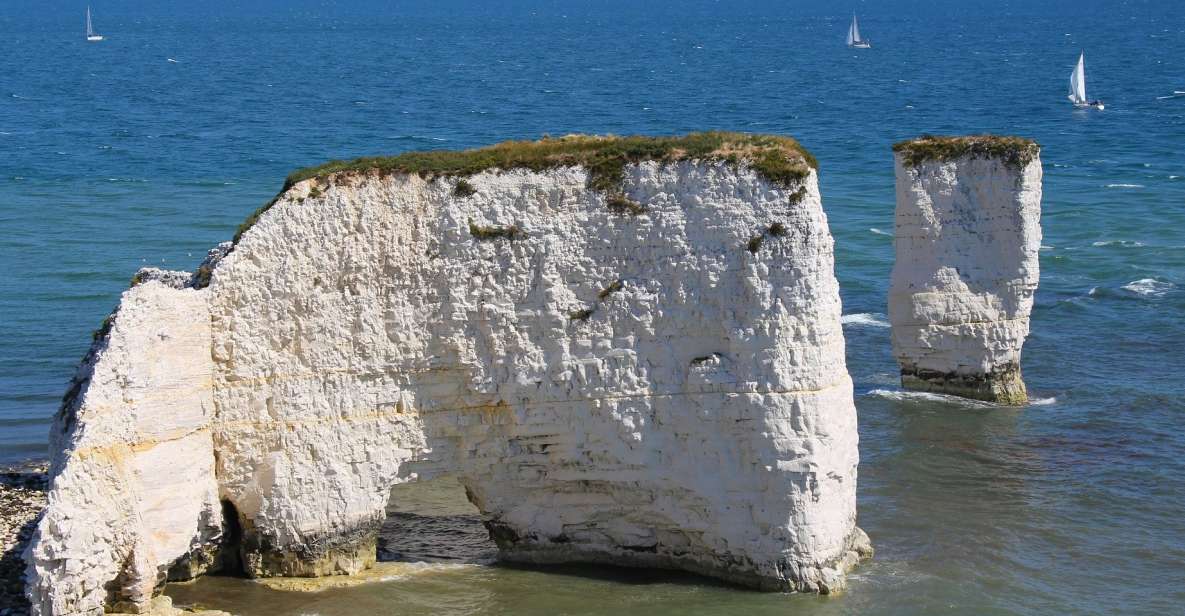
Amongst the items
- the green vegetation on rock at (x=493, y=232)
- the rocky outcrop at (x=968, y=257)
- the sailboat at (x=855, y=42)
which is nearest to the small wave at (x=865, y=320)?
the rocky outcrop at (x=968, y=257)

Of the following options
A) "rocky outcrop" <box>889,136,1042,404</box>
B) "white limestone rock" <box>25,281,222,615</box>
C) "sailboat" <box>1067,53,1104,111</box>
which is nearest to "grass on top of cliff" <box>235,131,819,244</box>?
"white limestone rock" <box>25,281,222,615</box>

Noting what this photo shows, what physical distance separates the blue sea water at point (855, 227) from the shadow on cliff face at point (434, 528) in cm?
105

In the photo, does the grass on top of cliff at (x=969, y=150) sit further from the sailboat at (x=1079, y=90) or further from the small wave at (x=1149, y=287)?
the sailboat at (x=1079, y=90)

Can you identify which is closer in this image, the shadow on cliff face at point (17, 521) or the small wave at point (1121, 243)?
the shadow on cliff face at point (17, 521)

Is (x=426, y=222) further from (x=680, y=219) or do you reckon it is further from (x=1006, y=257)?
(x=1006, y=257)

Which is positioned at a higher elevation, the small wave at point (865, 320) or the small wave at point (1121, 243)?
the small wave at point (1121, 243)

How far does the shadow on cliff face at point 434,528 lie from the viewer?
25.0 m

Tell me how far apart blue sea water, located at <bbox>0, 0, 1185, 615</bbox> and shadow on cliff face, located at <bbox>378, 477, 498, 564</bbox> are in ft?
3.43

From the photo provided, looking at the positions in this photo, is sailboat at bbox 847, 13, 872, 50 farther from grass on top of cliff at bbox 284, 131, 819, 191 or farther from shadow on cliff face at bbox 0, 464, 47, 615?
grass on top of cliff at bbox 284, 131, 819, 191

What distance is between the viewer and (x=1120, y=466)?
31.1 m

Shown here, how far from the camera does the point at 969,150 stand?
34188mm

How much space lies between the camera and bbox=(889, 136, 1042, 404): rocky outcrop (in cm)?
3422

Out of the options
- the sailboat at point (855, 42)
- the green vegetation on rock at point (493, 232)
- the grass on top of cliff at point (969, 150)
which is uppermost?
the sailboat at point (855, 42)

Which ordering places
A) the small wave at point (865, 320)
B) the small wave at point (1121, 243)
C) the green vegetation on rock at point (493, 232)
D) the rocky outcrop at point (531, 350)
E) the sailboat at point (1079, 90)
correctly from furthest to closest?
the sailboat at point (1079, 90) → the small wave at point (1121, 243) → the small wave at point (865, 320) → the green vegetation on rock at point (493, 232) → the rocky outcrop at point (531, 350)
